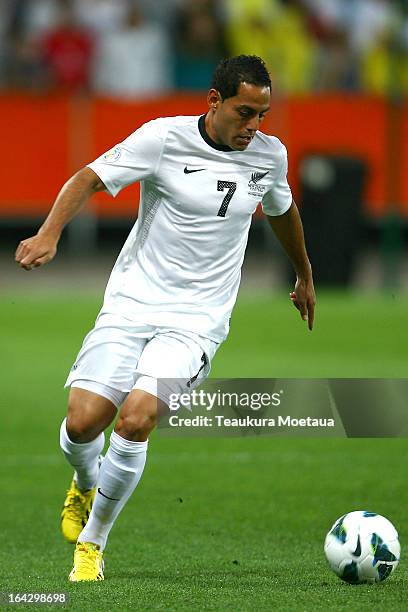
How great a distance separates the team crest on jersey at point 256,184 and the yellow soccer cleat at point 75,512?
1.65m

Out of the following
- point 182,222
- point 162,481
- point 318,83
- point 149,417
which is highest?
point 182,222

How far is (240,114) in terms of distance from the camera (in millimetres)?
6156

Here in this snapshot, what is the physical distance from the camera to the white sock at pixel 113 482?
6.00 meters

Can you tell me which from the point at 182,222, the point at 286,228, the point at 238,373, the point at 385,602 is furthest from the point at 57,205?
the point at 238,373

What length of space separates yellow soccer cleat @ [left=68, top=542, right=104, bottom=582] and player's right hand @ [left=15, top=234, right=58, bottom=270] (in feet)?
4.10

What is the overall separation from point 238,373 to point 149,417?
6359 mm

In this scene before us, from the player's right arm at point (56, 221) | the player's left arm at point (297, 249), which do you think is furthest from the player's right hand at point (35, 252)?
the player's left arm at point (297, 249)

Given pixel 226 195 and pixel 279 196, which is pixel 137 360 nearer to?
pixel 226 195

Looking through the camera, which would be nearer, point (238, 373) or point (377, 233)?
point (238, 373)

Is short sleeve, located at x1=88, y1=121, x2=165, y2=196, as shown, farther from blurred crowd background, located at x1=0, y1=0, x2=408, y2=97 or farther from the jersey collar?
blurred crowd background, located at x1=0, y1=0, x2=408, y2=97

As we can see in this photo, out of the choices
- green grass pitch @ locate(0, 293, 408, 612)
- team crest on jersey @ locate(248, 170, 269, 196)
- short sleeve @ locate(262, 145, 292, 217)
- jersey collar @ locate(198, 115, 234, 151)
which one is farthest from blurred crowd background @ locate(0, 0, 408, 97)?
jersey collar @ locate(198, 115, 234, 151)

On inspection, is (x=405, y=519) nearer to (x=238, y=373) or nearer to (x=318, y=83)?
(x=238, y=373)

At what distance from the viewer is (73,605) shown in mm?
5312

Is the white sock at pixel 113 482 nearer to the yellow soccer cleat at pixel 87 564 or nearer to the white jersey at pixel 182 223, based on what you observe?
the yellow soccer cleat at pixel 87 564
